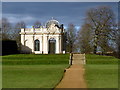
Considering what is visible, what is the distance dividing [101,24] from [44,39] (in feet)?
41.0

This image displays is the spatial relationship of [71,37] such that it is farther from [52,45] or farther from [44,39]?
[44,39]

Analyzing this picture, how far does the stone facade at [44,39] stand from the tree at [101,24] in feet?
26.9

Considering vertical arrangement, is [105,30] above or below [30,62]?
above

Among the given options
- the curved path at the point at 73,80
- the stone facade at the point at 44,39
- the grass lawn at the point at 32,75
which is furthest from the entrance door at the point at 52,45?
the curved path at the point at 73,80

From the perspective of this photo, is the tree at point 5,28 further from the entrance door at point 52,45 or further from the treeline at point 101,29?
the treeline at point 101,29

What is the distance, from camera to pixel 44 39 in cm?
5641

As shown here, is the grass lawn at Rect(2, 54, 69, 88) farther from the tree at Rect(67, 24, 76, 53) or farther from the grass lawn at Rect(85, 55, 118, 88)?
the tree at Rect(67, 24, 76, 53)

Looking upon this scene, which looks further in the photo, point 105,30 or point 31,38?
point 31,38

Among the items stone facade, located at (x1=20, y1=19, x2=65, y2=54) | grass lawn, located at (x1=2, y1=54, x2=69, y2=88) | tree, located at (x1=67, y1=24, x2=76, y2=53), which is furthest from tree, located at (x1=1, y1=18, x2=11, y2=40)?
grass lawn, located at (x1=2, y1=54, x2=69, y2=88)

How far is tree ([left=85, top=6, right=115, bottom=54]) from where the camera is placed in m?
48.6

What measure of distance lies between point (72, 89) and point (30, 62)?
835 inches

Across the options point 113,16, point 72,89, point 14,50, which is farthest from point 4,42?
point 72,89

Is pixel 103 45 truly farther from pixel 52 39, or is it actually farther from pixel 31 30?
pixel 31 30

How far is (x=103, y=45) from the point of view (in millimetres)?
48469
